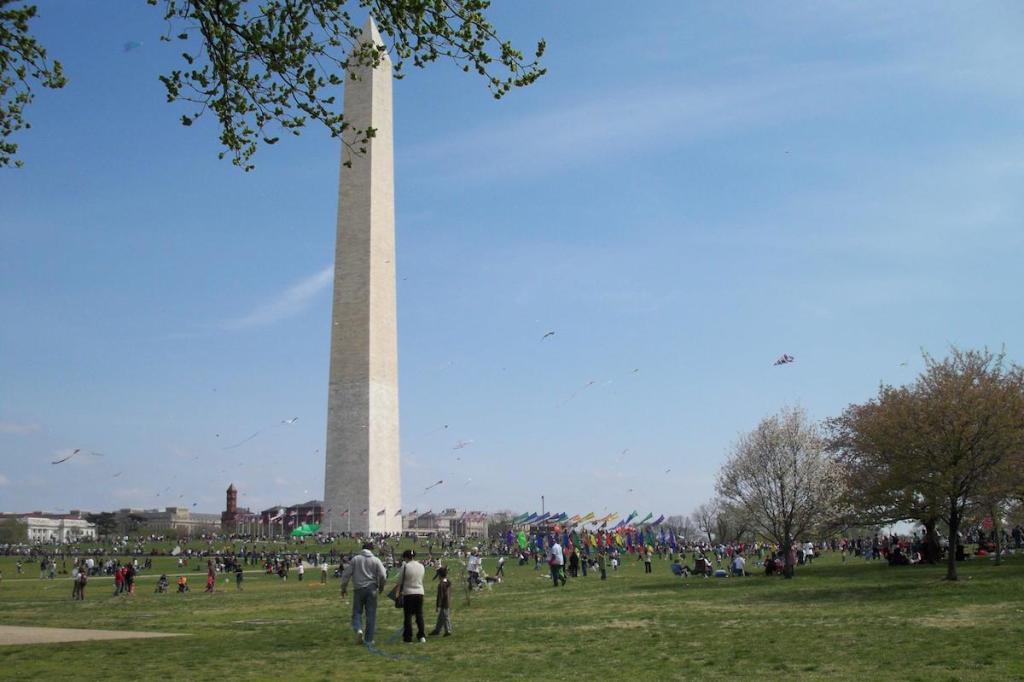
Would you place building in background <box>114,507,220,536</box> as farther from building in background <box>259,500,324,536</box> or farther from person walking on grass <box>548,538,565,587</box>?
person walking on grass <box>548,538,565,587</box>

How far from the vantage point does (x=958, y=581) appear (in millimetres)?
25422

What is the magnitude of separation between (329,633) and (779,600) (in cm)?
1080

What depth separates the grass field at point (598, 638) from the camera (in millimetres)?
10953

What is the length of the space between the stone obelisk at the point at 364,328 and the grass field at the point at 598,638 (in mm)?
41277

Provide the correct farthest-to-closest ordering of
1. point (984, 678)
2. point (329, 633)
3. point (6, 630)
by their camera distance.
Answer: point (6, 630) → point (329, 633) → point (984, 678)

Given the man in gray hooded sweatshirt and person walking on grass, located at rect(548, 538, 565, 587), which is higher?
the man in gray hooded sweatshirt

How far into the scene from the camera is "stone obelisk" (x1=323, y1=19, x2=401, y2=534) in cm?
6675

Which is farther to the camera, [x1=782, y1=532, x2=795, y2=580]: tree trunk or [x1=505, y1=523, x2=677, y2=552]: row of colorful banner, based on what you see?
[x1=505, y1=523, x2=677, y2=552]: row of colorful banner

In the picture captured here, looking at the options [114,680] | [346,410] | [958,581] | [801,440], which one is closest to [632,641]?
[114,680]

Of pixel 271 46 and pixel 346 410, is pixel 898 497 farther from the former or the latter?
pixel 346 410

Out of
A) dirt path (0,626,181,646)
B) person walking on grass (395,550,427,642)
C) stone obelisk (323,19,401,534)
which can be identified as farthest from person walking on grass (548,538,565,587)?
A: stone obelisk (323,19,401,534)

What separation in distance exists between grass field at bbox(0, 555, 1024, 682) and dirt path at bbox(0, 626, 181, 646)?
2.40 ft

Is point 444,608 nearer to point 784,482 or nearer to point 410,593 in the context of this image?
point 410,593

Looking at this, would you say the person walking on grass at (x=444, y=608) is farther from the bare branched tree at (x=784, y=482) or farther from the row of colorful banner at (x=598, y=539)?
the row of colorful banner at (x=598, y=539)
